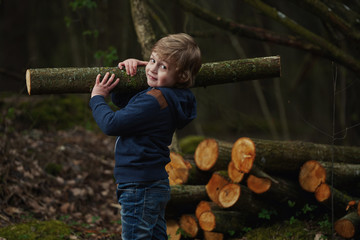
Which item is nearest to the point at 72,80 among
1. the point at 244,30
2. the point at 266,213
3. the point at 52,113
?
the point at 266,213

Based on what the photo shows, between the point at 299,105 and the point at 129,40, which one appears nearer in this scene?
the point at 129,40

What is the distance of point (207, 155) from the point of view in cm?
445

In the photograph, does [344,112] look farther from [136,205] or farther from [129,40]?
A: [136,205]

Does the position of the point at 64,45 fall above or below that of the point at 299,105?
above

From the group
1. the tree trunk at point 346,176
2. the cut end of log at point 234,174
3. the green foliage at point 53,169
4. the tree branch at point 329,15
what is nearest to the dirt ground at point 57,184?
the green foliage at point 53,169

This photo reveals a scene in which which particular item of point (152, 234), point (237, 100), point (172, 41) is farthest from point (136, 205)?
point (237, 100)

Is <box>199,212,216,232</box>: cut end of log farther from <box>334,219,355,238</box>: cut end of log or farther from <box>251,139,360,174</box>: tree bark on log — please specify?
<box>334,219,355,238</box>: cut end of log

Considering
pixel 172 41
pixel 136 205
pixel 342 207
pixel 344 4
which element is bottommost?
pixel 342 207

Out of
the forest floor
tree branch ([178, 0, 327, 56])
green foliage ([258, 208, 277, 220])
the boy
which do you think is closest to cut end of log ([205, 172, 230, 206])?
green foliage ([258, 208, 277, 220])

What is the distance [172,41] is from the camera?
2.63 metres

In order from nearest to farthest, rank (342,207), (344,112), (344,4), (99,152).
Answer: (342,207), (344,4), (99,152), (344,112)

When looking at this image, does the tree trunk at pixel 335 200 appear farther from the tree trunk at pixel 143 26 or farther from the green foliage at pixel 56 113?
the green foliage at pixel 56 113

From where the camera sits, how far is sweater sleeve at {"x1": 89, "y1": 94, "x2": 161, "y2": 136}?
2.62 meters

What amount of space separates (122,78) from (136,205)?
99 centimetres
